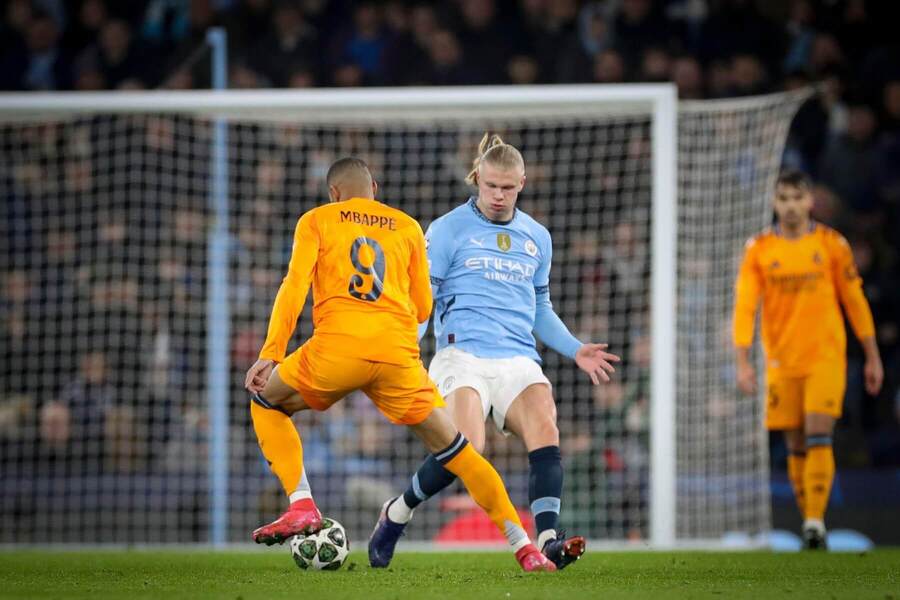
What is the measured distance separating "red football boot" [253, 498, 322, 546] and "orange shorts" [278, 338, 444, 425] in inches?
15.6

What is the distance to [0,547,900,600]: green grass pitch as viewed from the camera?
523 cm

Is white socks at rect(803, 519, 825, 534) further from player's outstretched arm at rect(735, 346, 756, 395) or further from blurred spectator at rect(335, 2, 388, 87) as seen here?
blurred spectator at rect(335, 2, 388, 87)

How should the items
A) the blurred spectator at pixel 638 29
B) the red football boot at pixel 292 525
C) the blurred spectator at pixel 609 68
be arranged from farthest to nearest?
the blurred spectator at pixel 638 29, the blurred spectator at pixel 609 68, the red football boot at pixel 292 525

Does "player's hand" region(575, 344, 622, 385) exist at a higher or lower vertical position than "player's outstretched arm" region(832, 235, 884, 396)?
lower

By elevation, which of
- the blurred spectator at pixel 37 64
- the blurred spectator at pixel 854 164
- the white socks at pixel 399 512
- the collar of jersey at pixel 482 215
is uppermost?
the blurred spectator at pixel 37 64

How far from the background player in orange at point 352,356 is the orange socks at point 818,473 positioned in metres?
2.99

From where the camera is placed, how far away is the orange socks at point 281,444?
594 cm

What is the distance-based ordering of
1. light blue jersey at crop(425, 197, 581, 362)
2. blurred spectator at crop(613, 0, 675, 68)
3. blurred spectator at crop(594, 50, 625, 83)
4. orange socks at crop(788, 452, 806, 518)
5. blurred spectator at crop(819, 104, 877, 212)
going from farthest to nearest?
blurred spectator at crop(613, 0, 675, 68) → blurred spectator at crop(594, 50, 625, 83) → blurred spectator at crop(819, 104, 877, 212) → orange socks at crop(788, 452, 806, 518) → light blue jersey at crop(425, 197, 581, 362)

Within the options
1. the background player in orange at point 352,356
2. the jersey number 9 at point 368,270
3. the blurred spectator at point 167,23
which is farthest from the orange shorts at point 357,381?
the blurred spectator at point 167,23

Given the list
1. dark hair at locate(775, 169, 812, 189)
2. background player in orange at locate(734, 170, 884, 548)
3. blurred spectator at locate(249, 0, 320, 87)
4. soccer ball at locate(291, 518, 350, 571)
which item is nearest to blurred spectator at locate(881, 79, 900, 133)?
background player in orange at locate(734, 170, 884, 548)

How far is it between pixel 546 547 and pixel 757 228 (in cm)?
483

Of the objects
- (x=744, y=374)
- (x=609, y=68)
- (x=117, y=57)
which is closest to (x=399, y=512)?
(x=744, y=374)

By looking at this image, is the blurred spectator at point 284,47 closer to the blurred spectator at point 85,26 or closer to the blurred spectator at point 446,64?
the blurred spectator at point 446,64

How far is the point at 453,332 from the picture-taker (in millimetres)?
6676
